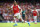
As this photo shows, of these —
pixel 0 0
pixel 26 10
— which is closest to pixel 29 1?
pixel 26 10

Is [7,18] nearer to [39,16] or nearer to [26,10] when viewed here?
[26,10]

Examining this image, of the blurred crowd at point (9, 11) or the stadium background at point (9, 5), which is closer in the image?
the blurred crowd at point (9, 11)

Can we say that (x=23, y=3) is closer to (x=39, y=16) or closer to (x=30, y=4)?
(x=30, y=4)

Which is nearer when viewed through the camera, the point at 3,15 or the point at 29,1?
the point at 3,15

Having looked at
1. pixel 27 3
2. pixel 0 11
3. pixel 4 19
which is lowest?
pixel 4 19

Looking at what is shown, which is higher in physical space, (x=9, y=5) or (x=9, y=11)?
(x=9, y=5)

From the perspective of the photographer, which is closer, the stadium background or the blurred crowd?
the blurred crowd

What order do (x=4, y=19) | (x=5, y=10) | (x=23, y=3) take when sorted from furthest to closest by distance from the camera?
(x=23, y=3) < (x=5, y=10) < (x=4, y=19)

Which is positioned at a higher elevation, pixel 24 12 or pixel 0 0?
pixel 0 0

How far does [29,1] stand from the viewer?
13.6 metres

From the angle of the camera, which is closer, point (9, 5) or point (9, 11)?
point (9, 11)

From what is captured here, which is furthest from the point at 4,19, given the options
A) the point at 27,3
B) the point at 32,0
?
the point at 32,0

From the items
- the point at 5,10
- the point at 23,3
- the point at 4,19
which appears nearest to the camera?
the point at 4,19

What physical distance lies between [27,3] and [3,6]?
2.99 m
